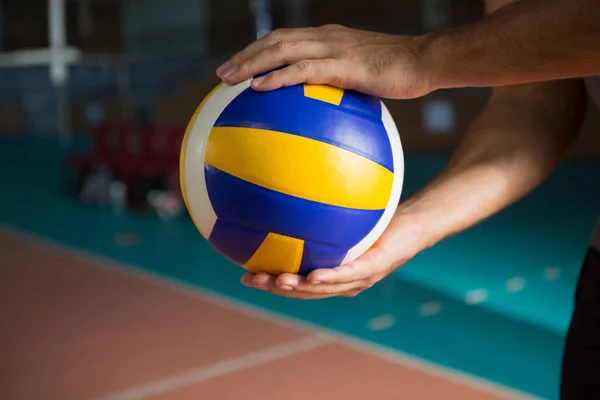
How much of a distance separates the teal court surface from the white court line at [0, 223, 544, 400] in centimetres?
3

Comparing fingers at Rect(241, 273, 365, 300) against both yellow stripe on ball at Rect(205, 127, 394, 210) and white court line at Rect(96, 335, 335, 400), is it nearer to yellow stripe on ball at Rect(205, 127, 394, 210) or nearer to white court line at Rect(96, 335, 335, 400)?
yellow stripe on ball at Rect(205, 127, 394, 210)

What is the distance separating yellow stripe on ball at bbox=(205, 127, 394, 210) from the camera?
3.59 feet

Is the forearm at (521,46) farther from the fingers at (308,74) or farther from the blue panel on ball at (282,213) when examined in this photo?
the blue panel on ball at (282,213)

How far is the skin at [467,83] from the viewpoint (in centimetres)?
94

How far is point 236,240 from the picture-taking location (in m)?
1.16

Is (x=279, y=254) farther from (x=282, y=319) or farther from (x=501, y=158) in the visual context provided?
(x=282, y=319)

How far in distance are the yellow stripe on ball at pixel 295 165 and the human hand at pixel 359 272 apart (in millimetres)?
94

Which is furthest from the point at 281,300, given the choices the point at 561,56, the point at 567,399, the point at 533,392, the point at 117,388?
the point at 561,56

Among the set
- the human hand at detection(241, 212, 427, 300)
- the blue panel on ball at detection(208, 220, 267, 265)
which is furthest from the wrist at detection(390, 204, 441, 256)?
the blue panel on ball at detection(208, 220, 267, 265)

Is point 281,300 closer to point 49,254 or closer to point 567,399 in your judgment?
point 49,254

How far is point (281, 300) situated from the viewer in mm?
3561

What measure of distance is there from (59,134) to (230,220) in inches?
540

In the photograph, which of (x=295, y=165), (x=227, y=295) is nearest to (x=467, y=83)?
(x=295, y=165)

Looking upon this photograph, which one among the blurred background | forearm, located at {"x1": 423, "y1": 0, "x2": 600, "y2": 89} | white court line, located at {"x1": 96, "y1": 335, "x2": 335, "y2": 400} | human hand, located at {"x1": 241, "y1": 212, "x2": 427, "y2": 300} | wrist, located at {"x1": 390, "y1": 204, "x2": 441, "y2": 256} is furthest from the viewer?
the blurred background
